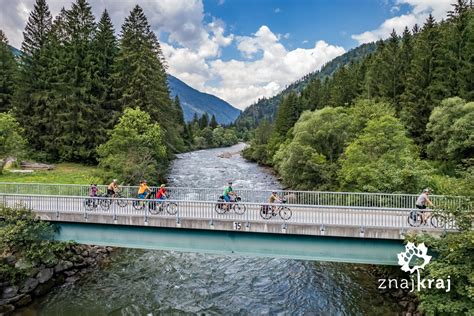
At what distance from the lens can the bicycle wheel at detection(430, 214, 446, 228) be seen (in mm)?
13070

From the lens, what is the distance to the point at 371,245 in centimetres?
1376

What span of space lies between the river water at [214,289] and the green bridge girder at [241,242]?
Result: 302cm

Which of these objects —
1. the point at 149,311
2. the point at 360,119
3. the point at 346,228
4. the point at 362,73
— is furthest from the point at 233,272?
the point at 362,73

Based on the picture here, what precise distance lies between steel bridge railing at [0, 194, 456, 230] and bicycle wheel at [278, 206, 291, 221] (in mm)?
151

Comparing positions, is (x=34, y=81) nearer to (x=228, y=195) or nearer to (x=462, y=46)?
(x=228, y=195)

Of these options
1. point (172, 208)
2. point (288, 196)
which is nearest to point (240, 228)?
point (172, 208)

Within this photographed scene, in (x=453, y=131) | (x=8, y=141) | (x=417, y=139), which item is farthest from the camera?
(x=417, y=139)

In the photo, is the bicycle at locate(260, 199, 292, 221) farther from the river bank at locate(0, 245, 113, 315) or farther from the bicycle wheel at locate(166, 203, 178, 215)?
the river bank at locate(0, 245, 113, 315)

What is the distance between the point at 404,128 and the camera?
117ft

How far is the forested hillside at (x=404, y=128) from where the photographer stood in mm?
25062

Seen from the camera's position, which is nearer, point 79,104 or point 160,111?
point 79,104

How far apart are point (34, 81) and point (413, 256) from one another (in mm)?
49240

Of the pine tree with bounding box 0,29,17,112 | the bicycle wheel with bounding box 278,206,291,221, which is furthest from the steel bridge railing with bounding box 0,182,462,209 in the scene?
the pine tree with bounding box 0,29,17,112

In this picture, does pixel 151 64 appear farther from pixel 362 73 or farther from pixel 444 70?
pixel 362 73
